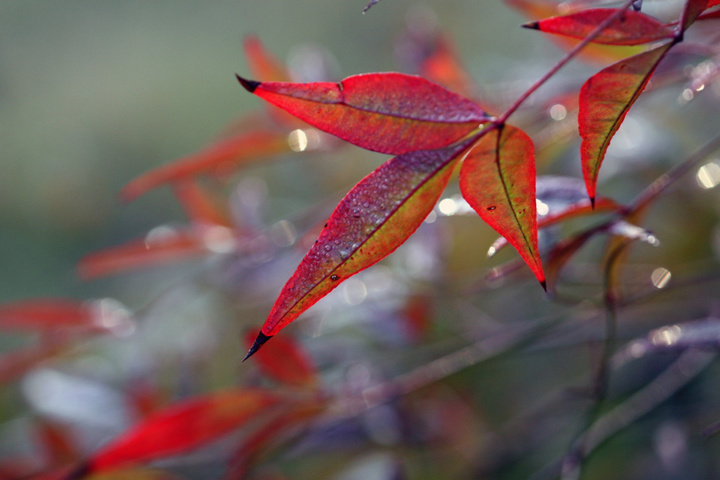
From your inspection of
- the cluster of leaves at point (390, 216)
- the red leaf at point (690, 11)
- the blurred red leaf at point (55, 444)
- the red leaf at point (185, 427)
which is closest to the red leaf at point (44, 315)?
the cluster of leaves at point (390, 216)

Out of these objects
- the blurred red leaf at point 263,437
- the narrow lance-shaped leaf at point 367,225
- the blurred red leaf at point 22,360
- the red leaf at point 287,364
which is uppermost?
the narrow lance-shaped leaf at point 367,225

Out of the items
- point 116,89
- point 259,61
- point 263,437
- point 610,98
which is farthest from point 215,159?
point 116,89

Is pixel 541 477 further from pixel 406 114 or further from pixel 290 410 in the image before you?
pixel 406 114

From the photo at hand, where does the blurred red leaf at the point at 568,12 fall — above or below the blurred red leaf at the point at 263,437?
above

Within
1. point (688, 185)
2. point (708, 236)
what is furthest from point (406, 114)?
point (708, 236)

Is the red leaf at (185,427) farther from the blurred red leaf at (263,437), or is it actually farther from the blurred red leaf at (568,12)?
the blurred red leaf at (568,12)

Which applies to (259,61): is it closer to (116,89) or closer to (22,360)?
(22,360)
